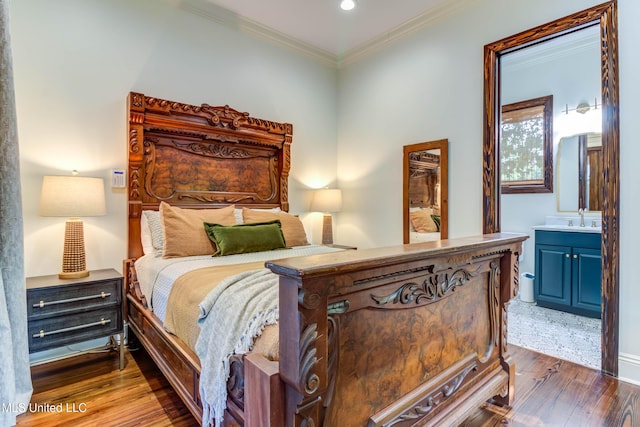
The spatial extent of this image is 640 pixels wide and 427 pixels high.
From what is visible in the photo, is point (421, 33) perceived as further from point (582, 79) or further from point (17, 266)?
point (17, 266)

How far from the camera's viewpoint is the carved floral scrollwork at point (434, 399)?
1.28 m

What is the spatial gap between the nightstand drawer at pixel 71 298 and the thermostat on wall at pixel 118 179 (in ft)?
2.82

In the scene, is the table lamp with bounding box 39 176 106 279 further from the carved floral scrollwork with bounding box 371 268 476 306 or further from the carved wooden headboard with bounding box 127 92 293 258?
the carved floral scrollwork with bounding box 371 268 476 306

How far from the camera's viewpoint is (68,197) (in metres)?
2.22

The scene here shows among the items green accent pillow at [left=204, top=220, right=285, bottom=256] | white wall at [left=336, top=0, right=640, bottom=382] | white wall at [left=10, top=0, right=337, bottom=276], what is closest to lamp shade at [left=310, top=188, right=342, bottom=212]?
white wall at [left=336, top=0, right=640, bottom=382]

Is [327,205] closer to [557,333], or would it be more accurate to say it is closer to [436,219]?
[436,219]

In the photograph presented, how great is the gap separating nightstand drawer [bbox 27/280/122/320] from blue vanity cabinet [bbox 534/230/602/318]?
3973 mm

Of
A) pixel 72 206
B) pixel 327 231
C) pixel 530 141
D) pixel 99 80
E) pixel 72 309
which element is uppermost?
pixel 99 80

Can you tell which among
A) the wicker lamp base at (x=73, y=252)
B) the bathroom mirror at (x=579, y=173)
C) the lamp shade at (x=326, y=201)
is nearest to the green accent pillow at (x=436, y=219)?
the lamp shade at (x=326, y=201)

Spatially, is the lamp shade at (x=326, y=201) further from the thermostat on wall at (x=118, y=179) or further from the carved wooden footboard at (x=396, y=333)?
the carved wooden footboard at (x=396, y=333)

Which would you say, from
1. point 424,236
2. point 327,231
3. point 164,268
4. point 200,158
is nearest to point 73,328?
point 164,268

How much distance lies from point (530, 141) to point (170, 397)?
157 inches

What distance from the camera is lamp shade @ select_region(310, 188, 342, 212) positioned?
12.7 ft

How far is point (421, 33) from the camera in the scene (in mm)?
3355
